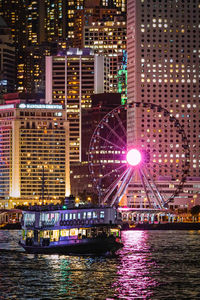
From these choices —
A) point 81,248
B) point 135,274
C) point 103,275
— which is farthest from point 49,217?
point 103,275

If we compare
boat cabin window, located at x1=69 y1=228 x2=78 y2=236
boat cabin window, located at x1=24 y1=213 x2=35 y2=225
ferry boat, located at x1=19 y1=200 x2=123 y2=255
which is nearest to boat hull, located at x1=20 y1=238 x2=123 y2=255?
ferry boat, located at x1=19 y1=200 x2=123 y2=255

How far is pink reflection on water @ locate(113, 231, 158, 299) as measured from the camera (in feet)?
304

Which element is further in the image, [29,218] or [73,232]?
[29,218]

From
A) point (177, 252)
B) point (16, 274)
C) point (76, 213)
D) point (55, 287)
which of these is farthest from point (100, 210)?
point (55, 287)

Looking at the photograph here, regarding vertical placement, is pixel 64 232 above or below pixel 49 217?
below

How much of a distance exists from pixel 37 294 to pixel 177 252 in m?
52.0

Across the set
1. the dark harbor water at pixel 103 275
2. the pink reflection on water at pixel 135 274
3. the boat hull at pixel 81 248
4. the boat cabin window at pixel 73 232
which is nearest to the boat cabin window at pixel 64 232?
the boat cabin window at pixel 73 232

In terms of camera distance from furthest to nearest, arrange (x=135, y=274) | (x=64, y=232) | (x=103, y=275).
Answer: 1. (x=64, y=232)
2. (x=135, y=274)
3. (x=103, y=275)

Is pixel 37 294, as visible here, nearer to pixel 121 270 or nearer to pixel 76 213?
pixel 121 270

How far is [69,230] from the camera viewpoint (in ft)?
418

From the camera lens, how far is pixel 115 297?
8950 cm

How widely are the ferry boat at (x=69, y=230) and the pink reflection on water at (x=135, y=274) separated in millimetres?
4226

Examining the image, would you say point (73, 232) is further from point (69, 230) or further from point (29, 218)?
point (29, 218)

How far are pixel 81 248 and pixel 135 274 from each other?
21.0 m
